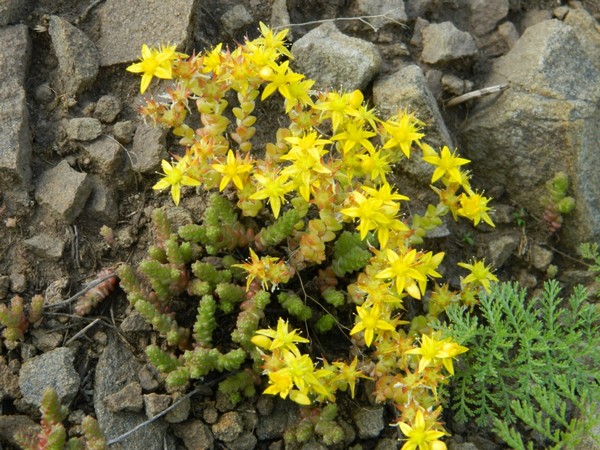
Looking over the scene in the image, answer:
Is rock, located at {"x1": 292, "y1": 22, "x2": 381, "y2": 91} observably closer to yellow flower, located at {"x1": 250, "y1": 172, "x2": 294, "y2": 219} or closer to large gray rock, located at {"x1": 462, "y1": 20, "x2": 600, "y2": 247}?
large gray rock, located at {"x1": 462, "y1": 20, "x2": 600, "y2": 247}

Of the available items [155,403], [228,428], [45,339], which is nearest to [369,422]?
[228,428]

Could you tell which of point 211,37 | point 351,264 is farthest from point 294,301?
point 211,37

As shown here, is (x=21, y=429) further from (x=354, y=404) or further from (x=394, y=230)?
(x=394, y=230)

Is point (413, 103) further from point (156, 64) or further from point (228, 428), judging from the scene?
point (228, 428)

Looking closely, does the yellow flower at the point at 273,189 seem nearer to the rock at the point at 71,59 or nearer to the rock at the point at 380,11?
the rock at the point at 71,59

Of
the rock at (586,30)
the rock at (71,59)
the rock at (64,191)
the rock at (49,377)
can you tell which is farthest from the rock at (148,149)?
the rock at (586,30)

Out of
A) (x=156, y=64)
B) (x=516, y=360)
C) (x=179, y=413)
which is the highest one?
(x=156, y=64)
